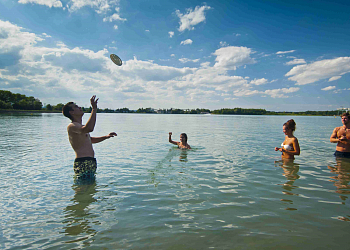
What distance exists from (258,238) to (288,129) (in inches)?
276

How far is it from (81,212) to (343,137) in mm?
12431

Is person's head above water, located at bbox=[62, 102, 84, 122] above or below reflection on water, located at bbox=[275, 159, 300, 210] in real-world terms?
above

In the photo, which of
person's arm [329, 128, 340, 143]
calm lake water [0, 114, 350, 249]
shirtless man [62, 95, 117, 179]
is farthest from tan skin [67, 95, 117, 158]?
person's arm [329, 128, 340, 143]

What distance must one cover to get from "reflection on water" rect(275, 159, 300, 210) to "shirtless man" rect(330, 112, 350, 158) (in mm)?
2713

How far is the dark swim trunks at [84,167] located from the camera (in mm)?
6607

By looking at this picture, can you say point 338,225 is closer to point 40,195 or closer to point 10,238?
point 10,238

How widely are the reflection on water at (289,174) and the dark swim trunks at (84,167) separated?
19.3 feet

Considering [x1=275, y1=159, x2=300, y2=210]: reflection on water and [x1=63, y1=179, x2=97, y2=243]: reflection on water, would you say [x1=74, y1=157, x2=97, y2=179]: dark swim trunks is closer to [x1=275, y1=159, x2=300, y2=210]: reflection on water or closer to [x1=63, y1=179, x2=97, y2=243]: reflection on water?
[x1=63, y1=179, x2=97, y2=243]: reflection on water

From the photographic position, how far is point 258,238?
4398 mm

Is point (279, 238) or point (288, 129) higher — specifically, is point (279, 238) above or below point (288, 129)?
below

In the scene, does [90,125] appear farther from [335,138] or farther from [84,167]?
[335,138]

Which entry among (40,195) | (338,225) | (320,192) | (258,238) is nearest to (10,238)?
(40,195)

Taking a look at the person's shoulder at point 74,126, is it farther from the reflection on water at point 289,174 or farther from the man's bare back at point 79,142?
the reflection on water at point 289,174

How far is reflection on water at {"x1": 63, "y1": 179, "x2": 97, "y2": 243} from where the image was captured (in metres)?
4.59
